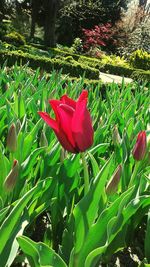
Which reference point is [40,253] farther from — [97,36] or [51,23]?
[97,36]

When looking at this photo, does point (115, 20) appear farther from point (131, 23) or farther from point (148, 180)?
point (148, 180)

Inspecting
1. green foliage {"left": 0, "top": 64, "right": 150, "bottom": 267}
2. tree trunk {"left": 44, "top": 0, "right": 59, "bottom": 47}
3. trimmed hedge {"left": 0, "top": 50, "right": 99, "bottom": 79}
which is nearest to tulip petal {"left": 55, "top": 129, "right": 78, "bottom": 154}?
green foliage {"left": 0, "top": 64, "right": 150, "bottom": 267}

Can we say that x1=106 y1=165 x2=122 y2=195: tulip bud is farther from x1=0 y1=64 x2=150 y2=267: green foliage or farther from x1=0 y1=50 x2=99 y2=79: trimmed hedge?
x1=0 y1=50 x2=99 y2=79: trimmed hedge

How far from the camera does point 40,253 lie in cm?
94

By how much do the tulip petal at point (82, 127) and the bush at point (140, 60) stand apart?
709 inches

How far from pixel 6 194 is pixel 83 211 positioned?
29cm

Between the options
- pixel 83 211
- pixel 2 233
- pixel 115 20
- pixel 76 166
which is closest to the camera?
pixel 2 233

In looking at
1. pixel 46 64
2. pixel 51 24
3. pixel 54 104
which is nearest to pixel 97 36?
pixel 51 24

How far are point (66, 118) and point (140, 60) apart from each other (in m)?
18.3

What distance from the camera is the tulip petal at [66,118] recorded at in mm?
1049

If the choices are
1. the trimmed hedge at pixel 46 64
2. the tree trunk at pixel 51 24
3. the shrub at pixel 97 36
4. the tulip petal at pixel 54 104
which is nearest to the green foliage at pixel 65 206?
the tulip petal at pixel 54 104

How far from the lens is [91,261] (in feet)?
3.30

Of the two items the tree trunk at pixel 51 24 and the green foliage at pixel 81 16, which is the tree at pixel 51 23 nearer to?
the tree trunk at pixel 51 24

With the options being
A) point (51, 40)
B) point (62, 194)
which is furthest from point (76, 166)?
point (51, 40)
